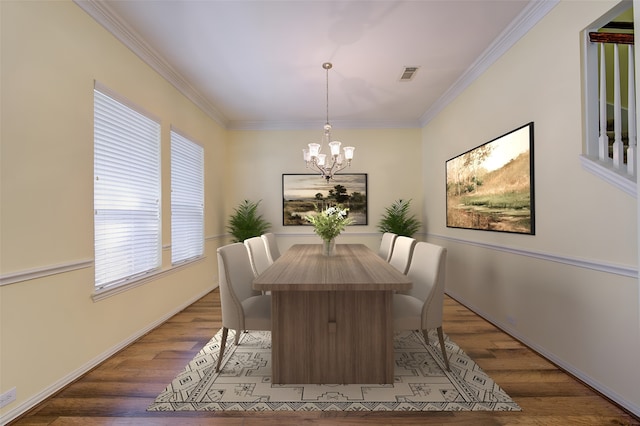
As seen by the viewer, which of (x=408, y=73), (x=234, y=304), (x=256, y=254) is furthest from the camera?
(x=408, y=73)

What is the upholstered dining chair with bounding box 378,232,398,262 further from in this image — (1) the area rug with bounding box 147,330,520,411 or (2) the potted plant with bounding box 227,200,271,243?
(2) the potted plant with bounding box 227,200,271,243

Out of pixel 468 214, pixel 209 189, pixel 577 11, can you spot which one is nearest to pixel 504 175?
pixel 468 214

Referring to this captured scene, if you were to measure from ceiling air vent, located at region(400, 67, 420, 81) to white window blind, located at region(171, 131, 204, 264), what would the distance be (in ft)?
9.65

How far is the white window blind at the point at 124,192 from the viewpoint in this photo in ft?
8.90

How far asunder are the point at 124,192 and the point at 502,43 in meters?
3.95

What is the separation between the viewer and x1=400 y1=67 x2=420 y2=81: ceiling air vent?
3.84 m

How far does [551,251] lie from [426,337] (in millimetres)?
1277

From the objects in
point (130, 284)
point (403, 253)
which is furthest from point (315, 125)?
point (130, 284)

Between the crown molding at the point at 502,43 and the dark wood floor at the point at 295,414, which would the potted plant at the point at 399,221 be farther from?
the dark wood floor at the point at 295,414

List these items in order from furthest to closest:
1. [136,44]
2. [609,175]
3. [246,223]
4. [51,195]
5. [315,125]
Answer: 1. [315,125]
2. [246,223]
3. [136,44]
4. [51,195]
5. [609,175]

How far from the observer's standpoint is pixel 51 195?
2.19m

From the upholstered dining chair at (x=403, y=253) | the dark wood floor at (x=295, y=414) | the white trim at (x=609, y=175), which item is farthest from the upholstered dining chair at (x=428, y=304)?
the white trim at (x=609, y=175)

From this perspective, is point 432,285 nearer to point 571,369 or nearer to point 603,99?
point 571,369

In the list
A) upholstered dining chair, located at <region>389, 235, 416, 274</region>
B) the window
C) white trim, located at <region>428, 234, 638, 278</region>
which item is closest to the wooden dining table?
upholstered dining chair, located at <region>389, 235, 416, 274</region>
